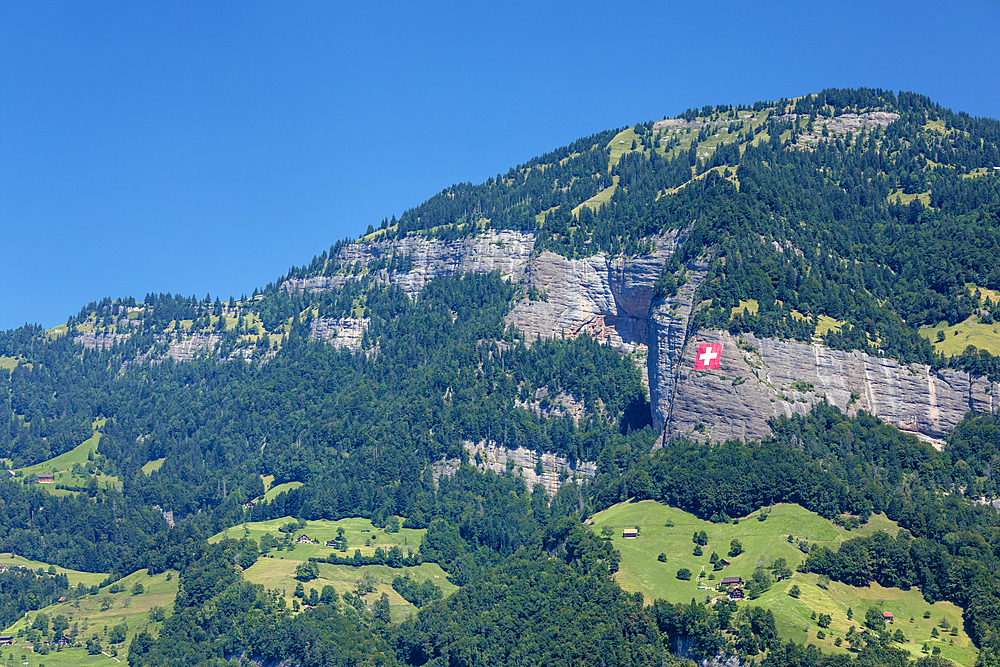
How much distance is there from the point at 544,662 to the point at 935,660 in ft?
172

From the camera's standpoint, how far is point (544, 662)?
193500 millimetres

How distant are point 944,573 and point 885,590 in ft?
28.4

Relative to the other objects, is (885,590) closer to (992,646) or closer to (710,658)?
(992,646)

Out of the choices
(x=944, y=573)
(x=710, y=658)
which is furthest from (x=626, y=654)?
(x=944, y=573)

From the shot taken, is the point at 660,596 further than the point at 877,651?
Yes

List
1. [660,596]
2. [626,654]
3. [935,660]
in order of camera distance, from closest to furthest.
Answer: [935,660]
[626,654]
[660,596]

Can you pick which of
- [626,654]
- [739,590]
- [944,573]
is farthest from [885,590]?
[626,654]

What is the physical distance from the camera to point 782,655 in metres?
176

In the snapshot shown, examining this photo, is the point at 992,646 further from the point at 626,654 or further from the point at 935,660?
the point at 626,654

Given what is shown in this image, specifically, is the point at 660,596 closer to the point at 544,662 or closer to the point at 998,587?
the point at 544,662

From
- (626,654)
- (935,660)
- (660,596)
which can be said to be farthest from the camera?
(660,596)

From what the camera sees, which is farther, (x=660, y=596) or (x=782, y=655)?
(x=660, y=596)

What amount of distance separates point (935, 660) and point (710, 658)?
2838 cm

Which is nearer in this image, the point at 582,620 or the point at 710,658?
the point at 710,658
